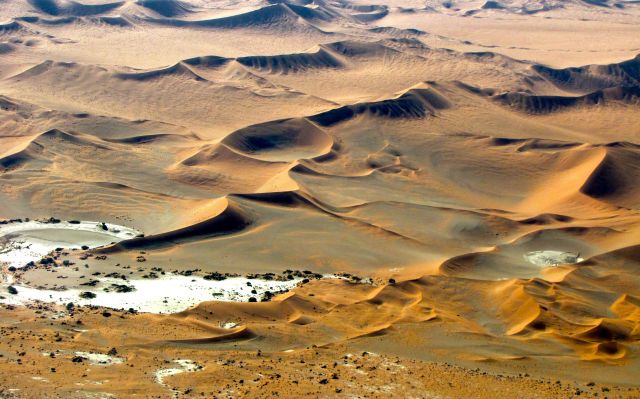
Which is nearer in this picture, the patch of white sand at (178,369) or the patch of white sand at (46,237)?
the patch of white sand at (178,369)

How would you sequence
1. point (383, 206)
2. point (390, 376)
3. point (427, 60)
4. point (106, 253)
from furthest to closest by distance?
point (427, 60) < point (383, 206) < point (106, 253) < point (390, 376)

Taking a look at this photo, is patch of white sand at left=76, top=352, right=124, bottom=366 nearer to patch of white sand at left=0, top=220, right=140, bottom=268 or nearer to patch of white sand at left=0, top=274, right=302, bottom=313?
patch of white sand at left=0, top=274, right=302, bottom=313

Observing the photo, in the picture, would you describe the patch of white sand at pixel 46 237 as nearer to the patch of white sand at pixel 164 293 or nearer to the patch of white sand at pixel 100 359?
the patch of white sand at pixel 164 293

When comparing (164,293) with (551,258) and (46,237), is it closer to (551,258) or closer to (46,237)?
Result: (46,237)

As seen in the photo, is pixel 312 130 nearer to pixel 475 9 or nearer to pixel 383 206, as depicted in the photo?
pixel 383 206

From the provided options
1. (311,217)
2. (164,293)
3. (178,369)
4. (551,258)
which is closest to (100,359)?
(178,369)

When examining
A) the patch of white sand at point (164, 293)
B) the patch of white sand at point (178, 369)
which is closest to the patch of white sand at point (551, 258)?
the patch of white sand at point (164, 293)

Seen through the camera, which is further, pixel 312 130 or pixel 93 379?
pixel 312 130

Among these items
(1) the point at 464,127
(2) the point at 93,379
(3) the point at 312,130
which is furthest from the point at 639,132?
(2) the point at 93,379
